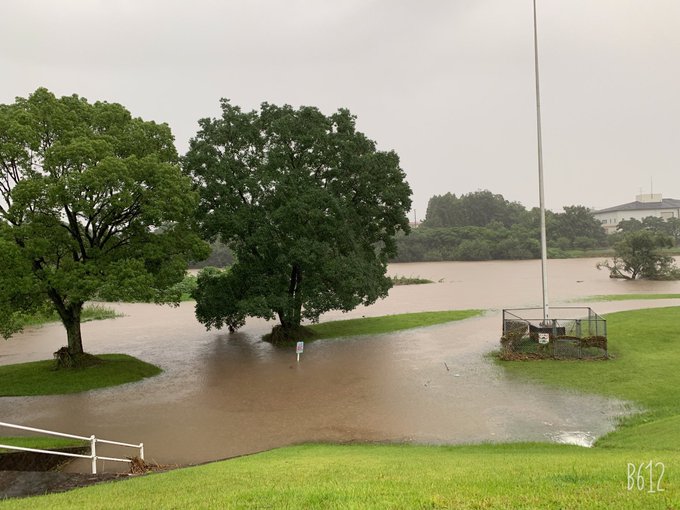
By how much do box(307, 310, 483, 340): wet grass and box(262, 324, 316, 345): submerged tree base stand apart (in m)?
0.86

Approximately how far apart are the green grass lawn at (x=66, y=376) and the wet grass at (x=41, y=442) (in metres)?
5.71

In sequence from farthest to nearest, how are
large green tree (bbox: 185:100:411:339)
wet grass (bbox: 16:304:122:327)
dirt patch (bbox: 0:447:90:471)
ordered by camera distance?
wet grass (bbox: 16:304:122:327)
large green tree (bbox: 185:100:411:339)
dirt patch (bbox: 0:447:90:471)

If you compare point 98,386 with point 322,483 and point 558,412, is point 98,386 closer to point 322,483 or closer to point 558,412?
point 322,483

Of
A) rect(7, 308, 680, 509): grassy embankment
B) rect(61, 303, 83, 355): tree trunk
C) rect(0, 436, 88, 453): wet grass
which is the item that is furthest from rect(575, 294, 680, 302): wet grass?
rect(0, 436, 88, 453): wet grass

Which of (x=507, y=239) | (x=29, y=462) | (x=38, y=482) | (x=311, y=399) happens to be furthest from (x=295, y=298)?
(x=507, y=239)

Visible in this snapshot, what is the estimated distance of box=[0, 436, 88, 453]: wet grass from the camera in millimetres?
12492

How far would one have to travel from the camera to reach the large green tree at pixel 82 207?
57.4 ft

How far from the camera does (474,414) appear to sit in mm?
14766

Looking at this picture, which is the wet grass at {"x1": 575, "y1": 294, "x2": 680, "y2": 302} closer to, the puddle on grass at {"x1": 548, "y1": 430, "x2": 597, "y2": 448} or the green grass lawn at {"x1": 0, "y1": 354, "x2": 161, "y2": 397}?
the puddle on grass at {"x1": 548, "y1": 430, "x2": 597, "y2": 448}

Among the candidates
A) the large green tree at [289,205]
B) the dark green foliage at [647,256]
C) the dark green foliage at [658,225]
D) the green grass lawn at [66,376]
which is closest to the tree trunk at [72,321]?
the green grass lawn at [66,376]

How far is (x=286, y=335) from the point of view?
91.4 feet

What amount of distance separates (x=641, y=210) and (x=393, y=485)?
604 ft

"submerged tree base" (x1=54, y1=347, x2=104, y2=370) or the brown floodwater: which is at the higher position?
"submerged tree base" (x1=54, y1=347, x2=104, y2=370)
